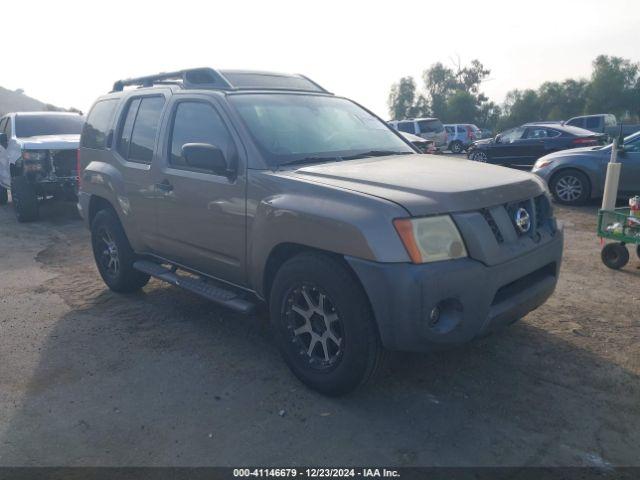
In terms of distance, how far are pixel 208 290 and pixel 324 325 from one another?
46.1 inches

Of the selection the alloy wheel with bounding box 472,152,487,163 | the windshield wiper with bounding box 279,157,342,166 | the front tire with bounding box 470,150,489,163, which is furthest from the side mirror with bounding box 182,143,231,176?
the alloy wheel with bounding box 472,152,487,163

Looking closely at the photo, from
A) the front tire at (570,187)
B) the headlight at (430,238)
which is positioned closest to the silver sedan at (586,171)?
the front tire at (570,187)

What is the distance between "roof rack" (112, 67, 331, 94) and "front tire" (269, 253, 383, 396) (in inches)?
71.1

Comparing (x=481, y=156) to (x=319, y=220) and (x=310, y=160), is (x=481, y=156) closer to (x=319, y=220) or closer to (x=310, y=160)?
(x=310, y=160)

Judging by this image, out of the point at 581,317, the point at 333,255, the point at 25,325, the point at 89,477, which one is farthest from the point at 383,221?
the point at 25,325

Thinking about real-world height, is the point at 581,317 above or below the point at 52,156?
below

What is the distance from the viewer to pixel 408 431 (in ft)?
10.1

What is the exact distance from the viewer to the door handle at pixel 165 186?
14.4ft

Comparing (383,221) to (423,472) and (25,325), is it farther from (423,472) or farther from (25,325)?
(25,325)

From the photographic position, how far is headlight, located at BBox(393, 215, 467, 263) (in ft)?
9.50

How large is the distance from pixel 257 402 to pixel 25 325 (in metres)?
2.66

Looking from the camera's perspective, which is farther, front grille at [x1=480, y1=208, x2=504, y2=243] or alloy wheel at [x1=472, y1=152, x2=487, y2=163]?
alloy wheel at [x1=472, y1=152, x2=487, y2=163]

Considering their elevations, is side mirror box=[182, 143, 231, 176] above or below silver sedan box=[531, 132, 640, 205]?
above

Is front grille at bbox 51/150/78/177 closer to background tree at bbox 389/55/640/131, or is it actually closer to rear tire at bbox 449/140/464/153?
rear tire at bbox 449/140/464/153
